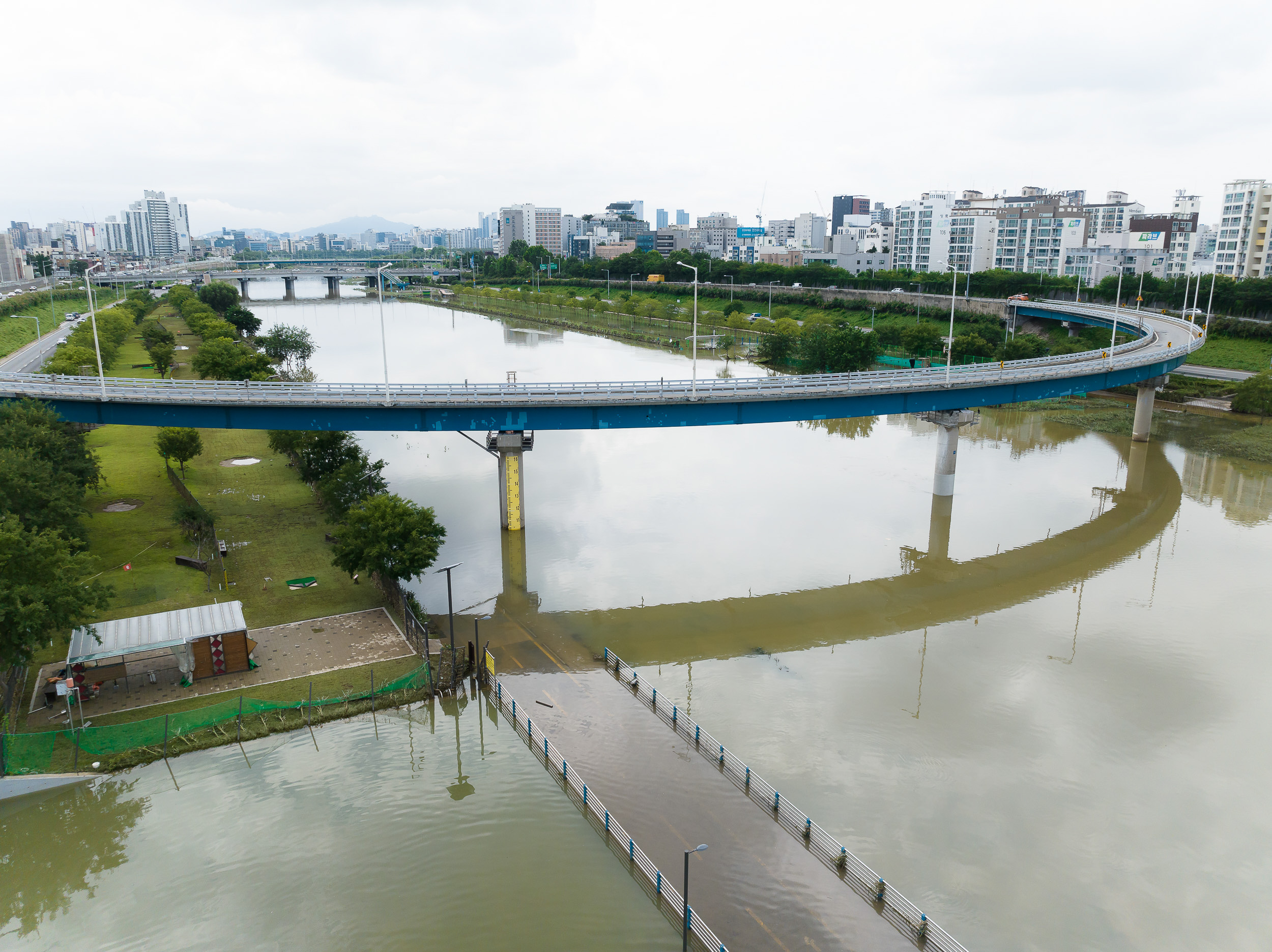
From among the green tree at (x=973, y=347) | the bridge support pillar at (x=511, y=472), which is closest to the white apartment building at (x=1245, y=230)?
the green tree at (x=973, y=347)

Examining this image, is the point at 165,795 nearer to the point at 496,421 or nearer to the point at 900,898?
the point at 900,898

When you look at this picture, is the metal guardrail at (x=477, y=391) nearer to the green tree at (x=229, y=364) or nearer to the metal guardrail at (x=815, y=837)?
the metal guardrail at (x=815, y=837)

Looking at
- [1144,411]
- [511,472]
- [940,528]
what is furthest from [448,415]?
[1144,411]

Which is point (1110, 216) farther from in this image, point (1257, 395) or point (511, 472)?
point (511, 472)

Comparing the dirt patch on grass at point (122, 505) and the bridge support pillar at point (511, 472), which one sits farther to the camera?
the dirt patch on grass at point (122, 505)

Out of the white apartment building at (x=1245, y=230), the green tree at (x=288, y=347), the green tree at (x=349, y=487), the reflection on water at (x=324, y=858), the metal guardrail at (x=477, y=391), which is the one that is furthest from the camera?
the white apartment building at (x=1245, y=230)

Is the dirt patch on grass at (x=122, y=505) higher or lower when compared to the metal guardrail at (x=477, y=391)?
lower

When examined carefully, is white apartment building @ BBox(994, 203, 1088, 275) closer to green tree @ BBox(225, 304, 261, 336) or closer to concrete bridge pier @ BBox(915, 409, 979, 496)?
concrete bridge pier @ BBox(915, 409, 979, 496)

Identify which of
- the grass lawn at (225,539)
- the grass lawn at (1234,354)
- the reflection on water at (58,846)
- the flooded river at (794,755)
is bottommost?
the reflection on water at (58,846)
